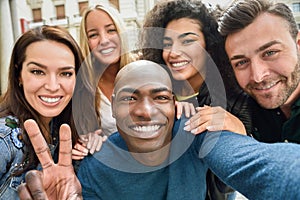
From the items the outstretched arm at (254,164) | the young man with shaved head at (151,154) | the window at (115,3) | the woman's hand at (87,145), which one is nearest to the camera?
the outstretched arm at (254,164)

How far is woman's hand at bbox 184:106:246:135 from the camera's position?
2.12 feet

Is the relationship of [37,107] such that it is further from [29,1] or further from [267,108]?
[267,108]

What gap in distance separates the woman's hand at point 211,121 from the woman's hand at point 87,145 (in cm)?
21

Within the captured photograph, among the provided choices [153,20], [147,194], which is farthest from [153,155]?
[153,20]

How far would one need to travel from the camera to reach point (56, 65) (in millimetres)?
663

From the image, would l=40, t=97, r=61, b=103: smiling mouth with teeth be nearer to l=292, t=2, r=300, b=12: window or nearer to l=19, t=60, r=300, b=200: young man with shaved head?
l=19, t=60, r=300, b=200: young man with shaved head

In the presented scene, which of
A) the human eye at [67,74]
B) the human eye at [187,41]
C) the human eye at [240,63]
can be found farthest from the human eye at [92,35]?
the human eye at [240,63]

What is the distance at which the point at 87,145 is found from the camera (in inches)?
27.4

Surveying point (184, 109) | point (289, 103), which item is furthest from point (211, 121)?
point (289, 103)

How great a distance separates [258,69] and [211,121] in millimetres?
193

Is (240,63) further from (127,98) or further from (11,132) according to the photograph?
(11,132)

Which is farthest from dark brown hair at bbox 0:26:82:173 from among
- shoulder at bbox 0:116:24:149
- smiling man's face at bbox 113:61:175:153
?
smiling man's face at bbox 113:61:175:153

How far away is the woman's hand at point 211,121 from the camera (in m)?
0.65

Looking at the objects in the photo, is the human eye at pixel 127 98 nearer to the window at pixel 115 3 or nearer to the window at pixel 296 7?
the window at pixel 115 3
